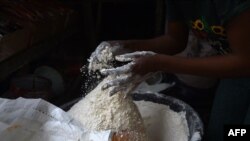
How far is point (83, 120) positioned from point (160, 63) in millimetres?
249

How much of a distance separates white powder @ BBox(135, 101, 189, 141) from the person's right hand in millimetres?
198

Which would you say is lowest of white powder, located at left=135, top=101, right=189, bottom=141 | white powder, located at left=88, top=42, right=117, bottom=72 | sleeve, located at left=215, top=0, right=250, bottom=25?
white powder, located at left=135, top=101, right=189, bottom=141

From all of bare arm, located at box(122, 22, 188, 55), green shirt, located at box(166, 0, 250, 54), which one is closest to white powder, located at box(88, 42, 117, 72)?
bare arm, located at box(122, 22, 188, 55)

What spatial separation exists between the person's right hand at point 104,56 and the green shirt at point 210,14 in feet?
0.67

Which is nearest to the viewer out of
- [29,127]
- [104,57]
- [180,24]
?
[29,127]

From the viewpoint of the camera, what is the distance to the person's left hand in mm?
995

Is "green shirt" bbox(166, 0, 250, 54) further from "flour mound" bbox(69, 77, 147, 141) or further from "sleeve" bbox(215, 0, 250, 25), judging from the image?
"flour mound" bbox(69, 77, 147, 141)

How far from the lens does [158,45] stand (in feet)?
4.21

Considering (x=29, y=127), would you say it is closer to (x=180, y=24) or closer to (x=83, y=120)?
(x=83, y=120)

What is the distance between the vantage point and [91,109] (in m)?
1.08

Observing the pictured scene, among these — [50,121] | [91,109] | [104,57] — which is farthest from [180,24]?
[50,121]

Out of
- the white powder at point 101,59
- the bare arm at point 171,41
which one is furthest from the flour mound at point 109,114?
the bare arm at point 171,41

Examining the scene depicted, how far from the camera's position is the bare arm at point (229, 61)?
958mm

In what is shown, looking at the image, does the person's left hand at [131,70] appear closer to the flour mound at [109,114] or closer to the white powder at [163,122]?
the flour mound at [109,114]
